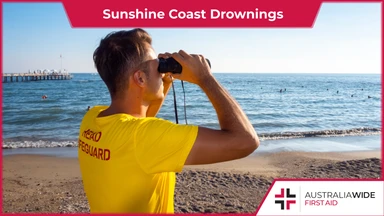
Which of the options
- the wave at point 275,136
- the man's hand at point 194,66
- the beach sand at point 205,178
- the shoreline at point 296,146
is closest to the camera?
the man's hand at point 194,66

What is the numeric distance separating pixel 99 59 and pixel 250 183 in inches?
244

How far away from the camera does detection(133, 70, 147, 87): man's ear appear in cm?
185

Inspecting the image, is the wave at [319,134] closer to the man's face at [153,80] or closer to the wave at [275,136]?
the wave at [275,136]

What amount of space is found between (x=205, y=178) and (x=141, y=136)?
630 cm

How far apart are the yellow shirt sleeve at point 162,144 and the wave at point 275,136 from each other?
458 inches

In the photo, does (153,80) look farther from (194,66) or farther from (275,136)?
(275,136)

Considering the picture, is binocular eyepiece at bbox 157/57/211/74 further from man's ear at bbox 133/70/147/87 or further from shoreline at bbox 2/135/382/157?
shoreline at bbox 2/135/382/157

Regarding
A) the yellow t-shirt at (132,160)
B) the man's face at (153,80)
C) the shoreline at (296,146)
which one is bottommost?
the shoreline at (296,146)

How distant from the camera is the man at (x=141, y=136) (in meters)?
1.62

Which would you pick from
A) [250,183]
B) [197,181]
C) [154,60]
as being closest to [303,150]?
[250,183]

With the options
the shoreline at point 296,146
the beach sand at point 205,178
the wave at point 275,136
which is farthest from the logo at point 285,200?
the wave at point 275,136

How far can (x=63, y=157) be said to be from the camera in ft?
34.9

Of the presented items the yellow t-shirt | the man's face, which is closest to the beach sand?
the yellow t-shirt

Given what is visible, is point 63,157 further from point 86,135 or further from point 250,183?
point 86,135
